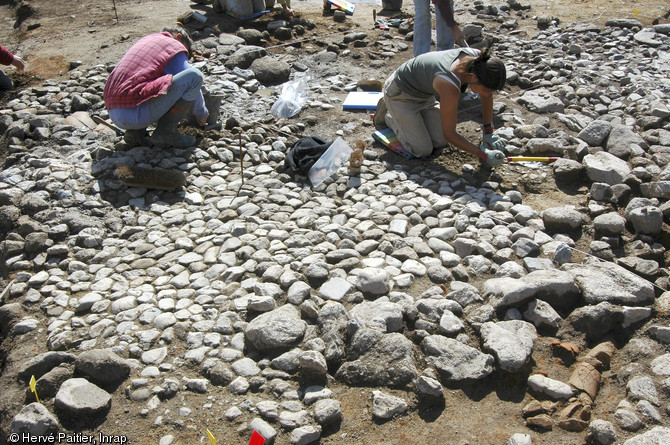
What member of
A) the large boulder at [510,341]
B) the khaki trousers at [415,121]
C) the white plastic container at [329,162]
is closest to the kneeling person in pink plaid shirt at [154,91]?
the white plastic container at [329,162]

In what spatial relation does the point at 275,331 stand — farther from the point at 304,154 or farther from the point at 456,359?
the point at 304,154

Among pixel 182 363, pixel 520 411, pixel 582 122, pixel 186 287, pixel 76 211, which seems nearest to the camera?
pixel 520 411

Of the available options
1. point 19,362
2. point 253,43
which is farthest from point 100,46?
point 19,362

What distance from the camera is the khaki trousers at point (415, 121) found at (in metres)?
5.35

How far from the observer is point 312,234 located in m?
4.27

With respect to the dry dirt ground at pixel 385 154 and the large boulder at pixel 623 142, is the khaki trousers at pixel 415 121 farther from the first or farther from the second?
the large boulder at pixel 623 142

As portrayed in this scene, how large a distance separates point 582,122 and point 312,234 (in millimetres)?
3396

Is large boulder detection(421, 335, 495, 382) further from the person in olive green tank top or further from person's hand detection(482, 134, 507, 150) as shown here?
person's hand detection(482, 134, 507, 150)

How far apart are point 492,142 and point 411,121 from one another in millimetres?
820

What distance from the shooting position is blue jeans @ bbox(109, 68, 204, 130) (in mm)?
5184

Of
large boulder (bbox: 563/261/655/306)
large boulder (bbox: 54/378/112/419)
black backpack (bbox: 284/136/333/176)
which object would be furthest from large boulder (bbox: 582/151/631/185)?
large boulder (bbox: 54/378/112/419)

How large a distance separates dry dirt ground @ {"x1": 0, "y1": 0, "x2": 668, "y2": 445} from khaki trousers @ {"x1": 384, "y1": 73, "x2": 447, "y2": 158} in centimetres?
17

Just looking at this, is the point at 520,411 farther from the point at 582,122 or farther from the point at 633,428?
the point at 582,122

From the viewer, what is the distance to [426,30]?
22.0 ft
